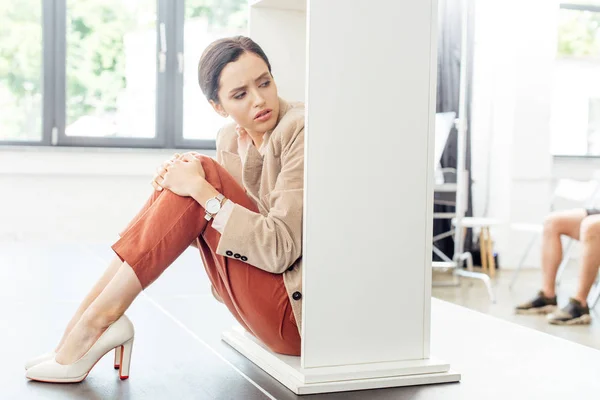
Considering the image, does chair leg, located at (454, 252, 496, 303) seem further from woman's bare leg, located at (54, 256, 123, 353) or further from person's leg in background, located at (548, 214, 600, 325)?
woman's bare leg, located at (54, 256, 123, 353)

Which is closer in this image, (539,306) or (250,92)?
(250,92)

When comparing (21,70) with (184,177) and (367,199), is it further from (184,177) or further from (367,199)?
(367,199)

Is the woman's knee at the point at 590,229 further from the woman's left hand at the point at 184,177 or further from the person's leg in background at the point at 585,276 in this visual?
the woman's left hand at the point at 184,177

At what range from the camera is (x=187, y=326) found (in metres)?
2.44

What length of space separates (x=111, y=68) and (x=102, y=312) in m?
4.09

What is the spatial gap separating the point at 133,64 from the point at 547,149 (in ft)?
10.2

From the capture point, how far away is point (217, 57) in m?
1.81

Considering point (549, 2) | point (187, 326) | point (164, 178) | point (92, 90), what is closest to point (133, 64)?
point (92, 90)

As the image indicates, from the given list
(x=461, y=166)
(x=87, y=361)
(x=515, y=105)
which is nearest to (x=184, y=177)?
(x=87, y=361)

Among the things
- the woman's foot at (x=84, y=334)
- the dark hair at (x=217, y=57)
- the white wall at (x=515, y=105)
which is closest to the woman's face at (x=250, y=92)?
the dark hair at (x=217, y=57)

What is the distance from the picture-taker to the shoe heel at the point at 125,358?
68.8 inches

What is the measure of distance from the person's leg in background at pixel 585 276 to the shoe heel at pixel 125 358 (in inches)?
98.7

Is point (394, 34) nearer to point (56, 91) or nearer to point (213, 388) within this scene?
point (213, 388)

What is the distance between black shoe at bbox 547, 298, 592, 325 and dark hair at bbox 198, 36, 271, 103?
243 cm
